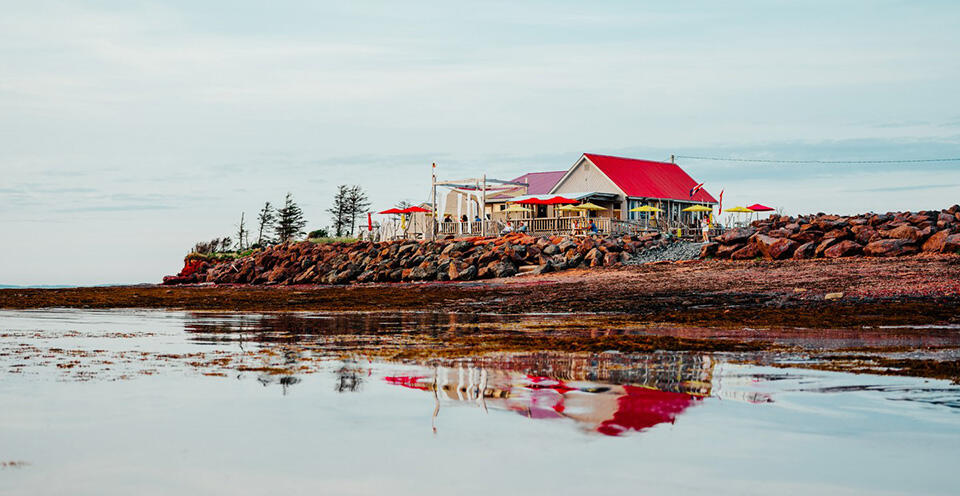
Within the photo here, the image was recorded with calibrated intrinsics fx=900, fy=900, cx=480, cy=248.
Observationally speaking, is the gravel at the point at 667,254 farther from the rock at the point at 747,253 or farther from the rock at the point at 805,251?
the rock at the point at 805,251

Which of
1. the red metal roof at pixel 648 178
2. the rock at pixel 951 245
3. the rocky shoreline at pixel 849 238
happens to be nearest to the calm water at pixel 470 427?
the rock at pixel 951 245

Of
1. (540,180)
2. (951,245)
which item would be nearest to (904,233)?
(951,245)

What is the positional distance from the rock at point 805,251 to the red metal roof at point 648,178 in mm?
28294

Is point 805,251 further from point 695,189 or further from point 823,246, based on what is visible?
point 695,189

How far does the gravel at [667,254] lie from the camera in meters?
37.1

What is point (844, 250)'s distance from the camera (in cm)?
3041

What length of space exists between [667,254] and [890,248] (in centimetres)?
1043

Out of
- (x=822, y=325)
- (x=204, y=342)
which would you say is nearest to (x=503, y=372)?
(x=204, y=342)

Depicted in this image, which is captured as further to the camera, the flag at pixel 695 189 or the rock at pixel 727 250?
the flag at pixel 695 189

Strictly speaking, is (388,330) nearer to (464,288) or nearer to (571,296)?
(571,296)

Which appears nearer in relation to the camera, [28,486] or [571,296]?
[28,486]

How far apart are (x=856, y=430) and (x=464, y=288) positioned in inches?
1042

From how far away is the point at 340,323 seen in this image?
59.0 ft

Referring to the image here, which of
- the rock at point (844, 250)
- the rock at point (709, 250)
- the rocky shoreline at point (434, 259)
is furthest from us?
the rocky shoreline at point (434, 259)
